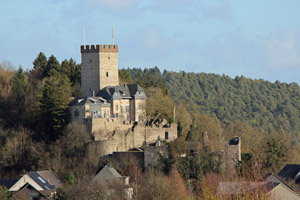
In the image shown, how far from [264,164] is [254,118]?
47.2m

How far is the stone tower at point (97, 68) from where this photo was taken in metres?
54.5

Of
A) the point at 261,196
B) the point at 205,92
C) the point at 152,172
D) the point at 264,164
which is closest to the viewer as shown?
the point at 261,196

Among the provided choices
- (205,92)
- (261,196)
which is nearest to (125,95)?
(261,196)

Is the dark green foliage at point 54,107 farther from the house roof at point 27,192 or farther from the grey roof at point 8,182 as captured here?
the house roof at point 27,192

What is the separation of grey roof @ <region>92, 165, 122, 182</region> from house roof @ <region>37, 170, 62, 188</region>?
2908mm

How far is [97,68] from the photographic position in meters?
54.8

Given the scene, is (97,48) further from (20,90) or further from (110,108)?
(20,90)

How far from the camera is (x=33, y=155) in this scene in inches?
2014

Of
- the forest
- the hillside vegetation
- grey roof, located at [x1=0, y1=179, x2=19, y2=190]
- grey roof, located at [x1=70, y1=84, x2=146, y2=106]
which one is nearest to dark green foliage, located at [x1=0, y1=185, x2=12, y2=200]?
the forest

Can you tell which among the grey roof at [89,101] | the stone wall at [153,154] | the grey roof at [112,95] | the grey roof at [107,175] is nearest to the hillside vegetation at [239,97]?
the grey roof at [112,95]

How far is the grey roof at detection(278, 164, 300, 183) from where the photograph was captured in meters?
50.3

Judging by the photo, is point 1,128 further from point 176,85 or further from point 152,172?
point 176,85

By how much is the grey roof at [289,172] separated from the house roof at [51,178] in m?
13.6

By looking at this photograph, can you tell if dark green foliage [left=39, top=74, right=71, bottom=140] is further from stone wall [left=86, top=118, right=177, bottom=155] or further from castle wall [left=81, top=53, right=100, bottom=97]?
castle wall [left=81, top=53, right=100, bottom=97]
